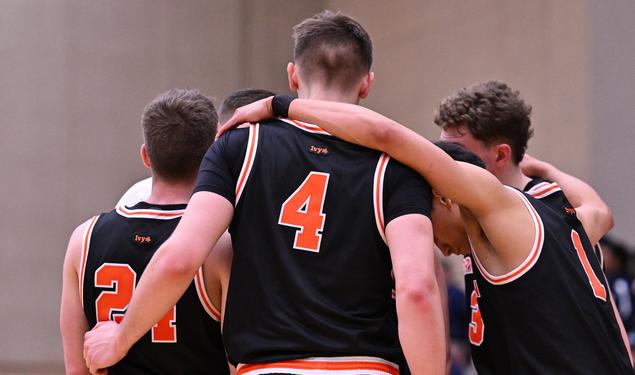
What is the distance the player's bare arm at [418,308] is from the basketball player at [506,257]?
35cm

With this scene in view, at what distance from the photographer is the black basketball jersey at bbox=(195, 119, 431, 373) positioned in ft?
9.30

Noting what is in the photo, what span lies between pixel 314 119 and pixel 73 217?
1095cm

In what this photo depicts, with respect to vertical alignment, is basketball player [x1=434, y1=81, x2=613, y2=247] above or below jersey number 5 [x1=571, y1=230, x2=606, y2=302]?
above

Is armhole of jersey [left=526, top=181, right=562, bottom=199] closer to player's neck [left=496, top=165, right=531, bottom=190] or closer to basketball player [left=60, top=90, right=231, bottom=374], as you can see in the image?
player's neck [left=496, top=165, right=531, bottom=190]

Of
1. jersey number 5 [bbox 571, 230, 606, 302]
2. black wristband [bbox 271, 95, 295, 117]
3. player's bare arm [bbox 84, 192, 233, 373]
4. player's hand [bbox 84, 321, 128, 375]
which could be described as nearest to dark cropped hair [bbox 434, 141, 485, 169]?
jersey number 5 [bbox 571, 230, 606, 302]

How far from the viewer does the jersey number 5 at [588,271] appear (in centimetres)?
332

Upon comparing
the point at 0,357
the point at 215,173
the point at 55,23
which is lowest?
the point at 0,357

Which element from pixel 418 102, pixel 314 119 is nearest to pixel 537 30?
pixel 418 102

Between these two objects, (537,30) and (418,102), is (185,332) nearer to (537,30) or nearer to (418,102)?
(537,30)

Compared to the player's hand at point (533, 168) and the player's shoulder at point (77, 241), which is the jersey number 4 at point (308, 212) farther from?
the player's hand at point (533, 168)

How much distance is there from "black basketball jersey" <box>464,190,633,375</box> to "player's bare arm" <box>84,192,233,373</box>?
101cm

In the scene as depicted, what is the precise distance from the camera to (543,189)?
389 centimetres

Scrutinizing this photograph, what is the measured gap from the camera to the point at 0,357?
12.5m

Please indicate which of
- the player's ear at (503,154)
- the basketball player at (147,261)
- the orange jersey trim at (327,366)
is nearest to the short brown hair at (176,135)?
the basketball player at (147,261)
